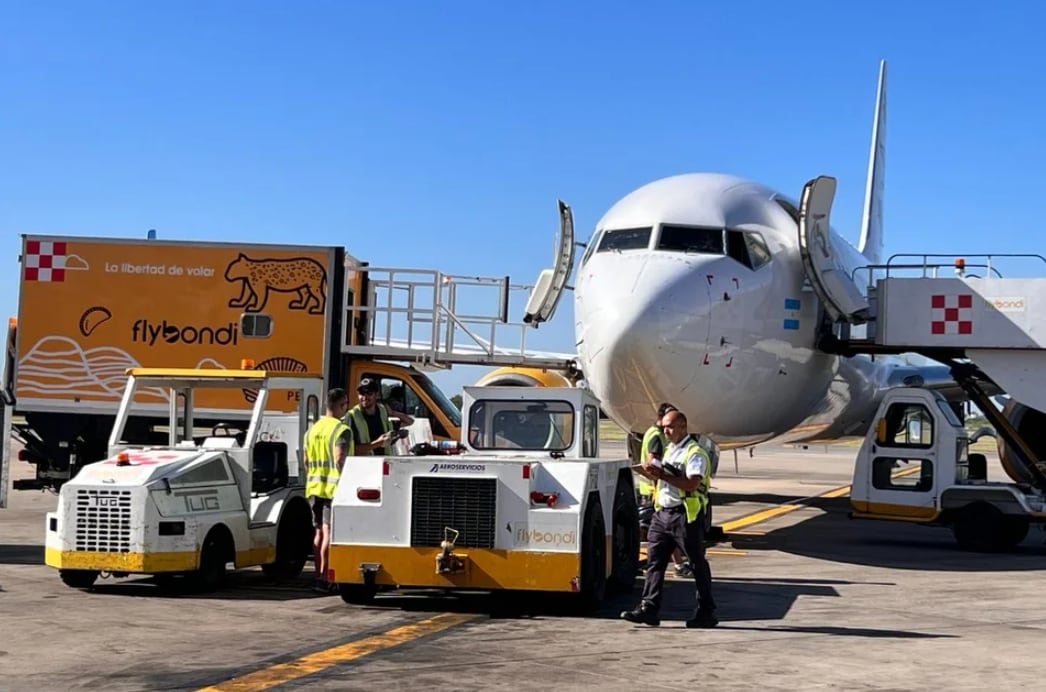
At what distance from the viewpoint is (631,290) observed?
1263cm

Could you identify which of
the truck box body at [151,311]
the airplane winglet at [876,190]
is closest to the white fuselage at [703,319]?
the truck box body at [151,311]

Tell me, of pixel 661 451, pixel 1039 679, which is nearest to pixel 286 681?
pixel 1039 679

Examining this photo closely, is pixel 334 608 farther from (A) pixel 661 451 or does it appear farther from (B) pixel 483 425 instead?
(A) pixel 661 451

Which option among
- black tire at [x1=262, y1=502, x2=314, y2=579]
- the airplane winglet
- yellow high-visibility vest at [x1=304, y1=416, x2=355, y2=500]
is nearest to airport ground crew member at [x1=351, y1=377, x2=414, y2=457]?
yellow high-visibility vest at [x1=304, y1=416, x2=355, y2=500]

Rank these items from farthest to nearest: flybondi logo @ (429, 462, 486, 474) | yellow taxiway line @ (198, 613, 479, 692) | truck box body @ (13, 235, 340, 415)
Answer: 1. truck box body @ (13, 235, 340, 415)
2. flybondi logo @ (429, 462, 486, 474)
3. yellow taxiway line @ (198, 613, 479, 692)

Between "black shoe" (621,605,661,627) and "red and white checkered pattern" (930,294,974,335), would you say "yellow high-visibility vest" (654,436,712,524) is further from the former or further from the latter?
"red and white checkered pattern" (930,294,974,335)

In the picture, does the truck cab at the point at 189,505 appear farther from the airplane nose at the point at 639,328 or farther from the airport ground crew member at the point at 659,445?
the airport ground crew member at the point at 659,445

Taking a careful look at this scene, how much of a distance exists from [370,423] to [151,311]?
20.6ft

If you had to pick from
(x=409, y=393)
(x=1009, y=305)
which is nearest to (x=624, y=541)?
(x=1009, y=305)

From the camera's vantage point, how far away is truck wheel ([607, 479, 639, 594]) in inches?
410

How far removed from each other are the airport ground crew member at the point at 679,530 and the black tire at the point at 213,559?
3508 mm

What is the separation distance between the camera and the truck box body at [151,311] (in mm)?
16516

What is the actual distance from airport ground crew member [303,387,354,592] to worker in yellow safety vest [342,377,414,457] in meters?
0.32

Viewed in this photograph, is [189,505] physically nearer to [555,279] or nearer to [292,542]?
[292,542]
